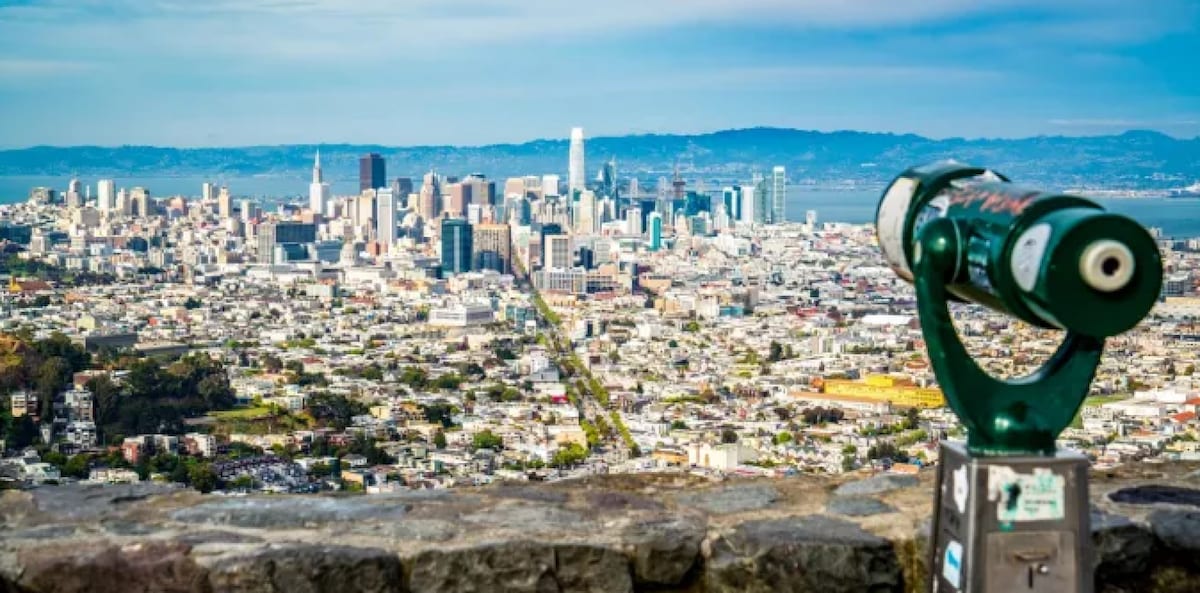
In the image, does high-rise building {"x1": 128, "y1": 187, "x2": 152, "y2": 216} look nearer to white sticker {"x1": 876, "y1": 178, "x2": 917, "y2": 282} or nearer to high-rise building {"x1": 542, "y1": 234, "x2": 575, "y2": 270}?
high-rise building {"x1": 542, "y1": 234, "x2": 575, "y2": 270}

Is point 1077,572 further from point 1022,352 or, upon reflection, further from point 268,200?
point 268,200

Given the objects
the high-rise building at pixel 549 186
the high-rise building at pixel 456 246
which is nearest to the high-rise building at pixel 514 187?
the high-rise building at pixel 549 186

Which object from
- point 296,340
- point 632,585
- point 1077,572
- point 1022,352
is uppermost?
point 1077,572

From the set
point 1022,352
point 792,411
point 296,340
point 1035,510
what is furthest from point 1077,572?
point 296,340

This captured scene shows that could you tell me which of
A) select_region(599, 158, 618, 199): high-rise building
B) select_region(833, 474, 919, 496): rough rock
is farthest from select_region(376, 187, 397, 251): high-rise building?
select_region(833, 474, 919, 496): rough rock

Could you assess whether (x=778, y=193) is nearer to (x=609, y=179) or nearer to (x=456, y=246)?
(x=609, y=179)

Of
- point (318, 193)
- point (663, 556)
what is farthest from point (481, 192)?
point (663, 556)
